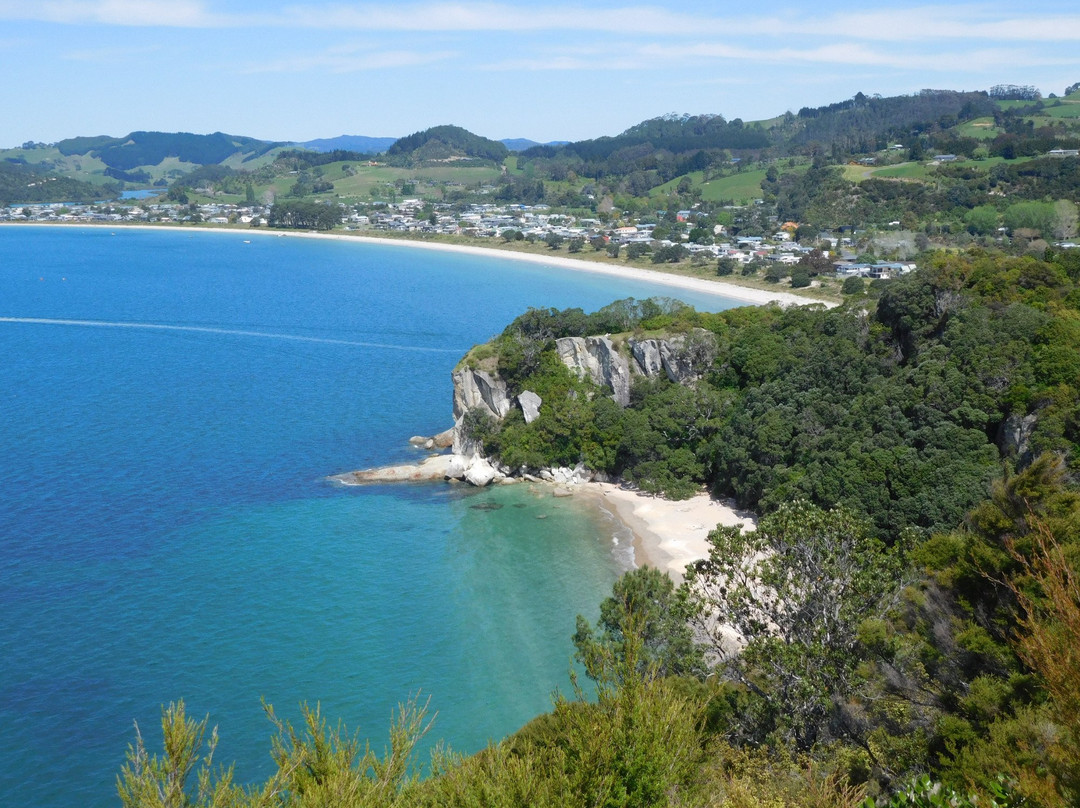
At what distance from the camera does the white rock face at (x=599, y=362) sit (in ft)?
131

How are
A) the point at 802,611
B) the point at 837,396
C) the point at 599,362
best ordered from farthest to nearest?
the point at 599,362 → the point at 837,396 → the point at 802,611

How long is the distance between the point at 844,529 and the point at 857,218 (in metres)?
92.3

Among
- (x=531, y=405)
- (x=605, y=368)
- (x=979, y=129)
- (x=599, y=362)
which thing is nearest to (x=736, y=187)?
(x=979, y=129)

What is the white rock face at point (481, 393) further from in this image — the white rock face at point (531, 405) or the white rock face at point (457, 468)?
the white rock face at point (457, 468)

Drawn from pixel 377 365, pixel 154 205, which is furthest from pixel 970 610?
pixel 154 205

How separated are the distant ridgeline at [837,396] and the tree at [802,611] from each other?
10689 mm

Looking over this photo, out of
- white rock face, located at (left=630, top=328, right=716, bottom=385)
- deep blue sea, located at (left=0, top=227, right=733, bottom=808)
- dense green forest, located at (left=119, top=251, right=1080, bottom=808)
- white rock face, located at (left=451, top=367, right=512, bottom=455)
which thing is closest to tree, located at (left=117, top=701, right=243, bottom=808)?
dense green forest, located at (left=119, top=251, right=1080, bottom=808)

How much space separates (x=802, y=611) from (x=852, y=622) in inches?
30.8

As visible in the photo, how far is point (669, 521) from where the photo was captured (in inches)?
1286

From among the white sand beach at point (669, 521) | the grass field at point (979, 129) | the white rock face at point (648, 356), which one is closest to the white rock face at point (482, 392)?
the white rock face at point (648, 356)

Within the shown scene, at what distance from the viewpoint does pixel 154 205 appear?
582 ft

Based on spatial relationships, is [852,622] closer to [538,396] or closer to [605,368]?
[538,396]

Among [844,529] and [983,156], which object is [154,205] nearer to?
[983,156]

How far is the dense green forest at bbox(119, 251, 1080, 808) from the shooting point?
9148mm
